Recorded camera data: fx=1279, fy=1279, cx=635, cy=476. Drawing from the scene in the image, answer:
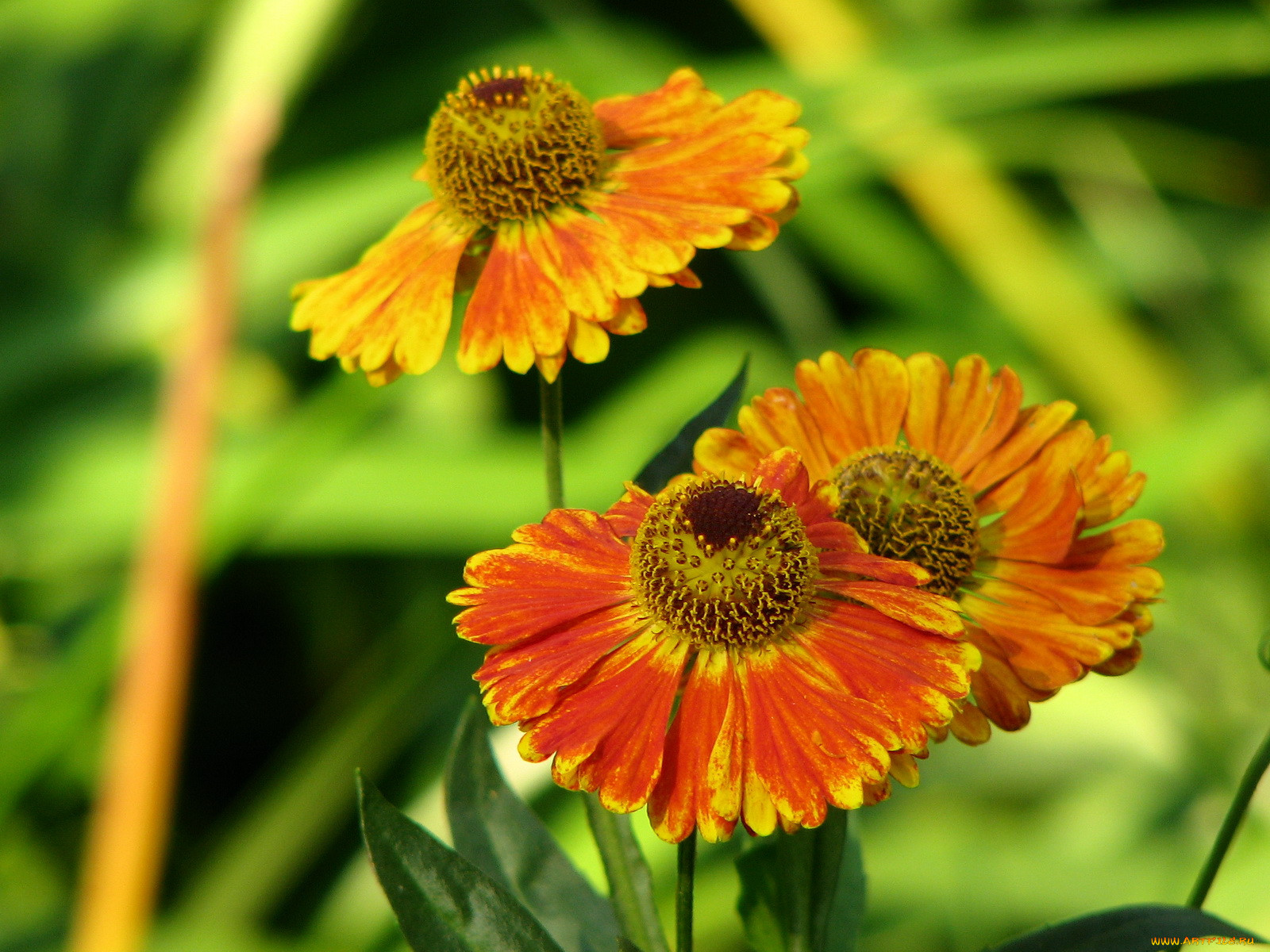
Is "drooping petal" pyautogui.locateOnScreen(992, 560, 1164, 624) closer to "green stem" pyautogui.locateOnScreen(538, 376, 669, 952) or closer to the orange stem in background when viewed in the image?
"green stem" pyautogui.locateOnScreen(538, 376, 669, 952)

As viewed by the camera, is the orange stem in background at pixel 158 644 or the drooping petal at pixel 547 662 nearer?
the drooping petal at pixel 547 662

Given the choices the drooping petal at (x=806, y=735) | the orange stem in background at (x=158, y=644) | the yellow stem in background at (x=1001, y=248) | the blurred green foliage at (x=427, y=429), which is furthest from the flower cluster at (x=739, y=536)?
the yellow stem in background at (x=1001, y=248)

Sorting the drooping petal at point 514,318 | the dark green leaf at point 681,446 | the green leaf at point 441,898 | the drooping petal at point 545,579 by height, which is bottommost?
the green leaf at point 441,898

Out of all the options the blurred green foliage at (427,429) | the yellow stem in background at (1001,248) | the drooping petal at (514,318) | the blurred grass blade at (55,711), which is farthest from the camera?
the yellow stem in background at (1001,248)

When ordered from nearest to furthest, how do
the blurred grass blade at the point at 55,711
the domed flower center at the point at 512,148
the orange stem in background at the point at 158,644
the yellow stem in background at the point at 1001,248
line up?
the domed flower center at the point at 512,148
the orange stem in background at the point at 158,644
the blurred grass blade at the point at 55,711
the yellow stem in background at the point at 1001,248

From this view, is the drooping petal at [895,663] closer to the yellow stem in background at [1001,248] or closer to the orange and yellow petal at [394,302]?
the orange and yellow petal at [394,302]

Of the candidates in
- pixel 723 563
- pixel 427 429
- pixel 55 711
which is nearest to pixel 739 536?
pixel 723 563
